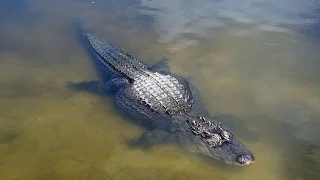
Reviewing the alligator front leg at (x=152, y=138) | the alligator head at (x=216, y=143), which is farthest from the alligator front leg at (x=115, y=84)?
the alligator head at (x=216, y=143)

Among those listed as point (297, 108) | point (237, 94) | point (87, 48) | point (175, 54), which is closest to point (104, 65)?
point (87, 48)

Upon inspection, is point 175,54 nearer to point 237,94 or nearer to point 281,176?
point 237,94

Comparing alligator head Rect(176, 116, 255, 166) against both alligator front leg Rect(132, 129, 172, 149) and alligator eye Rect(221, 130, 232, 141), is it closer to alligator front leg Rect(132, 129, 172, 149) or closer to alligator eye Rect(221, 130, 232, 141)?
alligator eye Rect(221, 130, 232, 141)

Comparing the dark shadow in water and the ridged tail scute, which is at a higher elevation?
the ridged tail scute

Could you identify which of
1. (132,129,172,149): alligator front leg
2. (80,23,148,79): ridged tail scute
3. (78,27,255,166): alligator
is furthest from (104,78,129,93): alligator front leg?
(132,129,172,149): alligator front leg

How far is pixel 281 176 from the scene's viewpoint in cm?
403

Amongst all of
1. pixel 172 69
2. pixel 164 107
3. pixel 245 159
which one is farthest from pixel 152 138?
pixel 172 69

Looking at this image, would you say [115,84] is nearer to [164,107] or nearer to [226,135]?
[164,107]

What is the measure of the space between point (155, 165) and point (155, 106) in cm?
99

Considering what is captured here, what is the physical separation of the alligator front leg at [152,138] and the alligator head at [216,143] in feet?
0.89

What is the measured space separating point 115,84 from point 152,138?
1389mm

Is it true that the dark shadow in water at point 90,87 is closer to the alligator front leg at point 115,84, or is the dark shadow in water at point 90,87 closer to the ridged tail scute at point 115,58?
the alligator front leg at point 115,84

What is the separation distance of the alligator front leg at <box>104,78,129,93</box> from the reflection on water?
18 centimetres

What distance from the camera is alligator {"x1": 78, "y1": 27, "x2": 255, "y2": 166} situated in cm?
425
